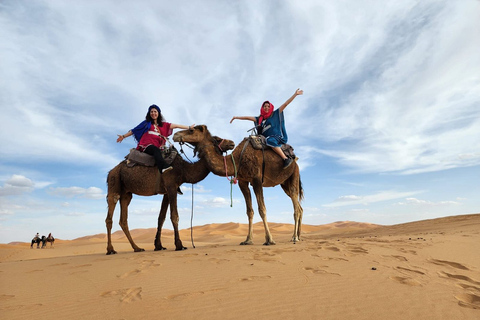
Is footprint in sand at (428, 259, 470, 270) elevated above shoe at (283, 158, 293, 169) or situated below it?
below

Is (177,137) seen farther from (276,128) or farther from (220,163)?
(276,128)

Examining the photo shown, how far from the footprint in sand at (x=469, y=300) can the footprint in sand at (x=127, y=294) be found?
10.9 feet

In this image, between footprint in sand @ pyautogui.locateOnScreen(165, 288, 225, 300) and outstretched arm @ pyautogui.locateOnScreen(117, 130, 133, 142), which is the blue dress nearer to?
outstretched arm @ pyautogui.locateOnScreen(117, 130, 133, 142)

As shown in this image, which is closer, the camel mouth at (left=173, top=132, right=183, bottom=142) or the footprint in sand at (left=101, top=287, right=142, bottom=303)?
the footprint in sand at (left=101, top=287, right=142, bottom=303)

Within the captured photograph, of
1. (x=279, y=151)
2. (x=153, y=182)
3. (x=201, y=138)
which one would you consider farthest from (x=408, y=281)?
(x=153, y=182)

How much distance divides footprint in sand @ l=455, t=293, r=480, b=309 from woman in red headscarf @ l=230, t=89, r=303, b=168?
5.13m

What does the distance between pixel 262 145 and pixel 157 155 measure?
9.05 feet

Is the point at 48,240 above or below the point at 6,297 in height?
above

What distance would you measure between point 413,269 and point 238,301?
2699 mm

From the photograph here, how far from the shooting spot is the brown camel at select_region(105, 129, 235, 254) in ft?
24.1

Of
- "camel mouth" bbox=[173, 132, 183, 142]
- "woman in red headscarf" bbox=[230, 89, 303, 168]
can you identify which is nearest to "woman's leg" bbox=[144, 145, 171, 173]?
"camel mouth" bbox=[173, 132, 183, 142]

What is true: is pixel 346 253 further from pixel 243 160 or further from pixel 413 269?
pixel 243 160

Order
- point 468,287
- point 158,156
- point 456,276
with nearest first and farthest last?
point 468,287 → point 456,276 → point 158,156

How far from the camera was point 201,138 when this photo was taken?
23.9 ft
